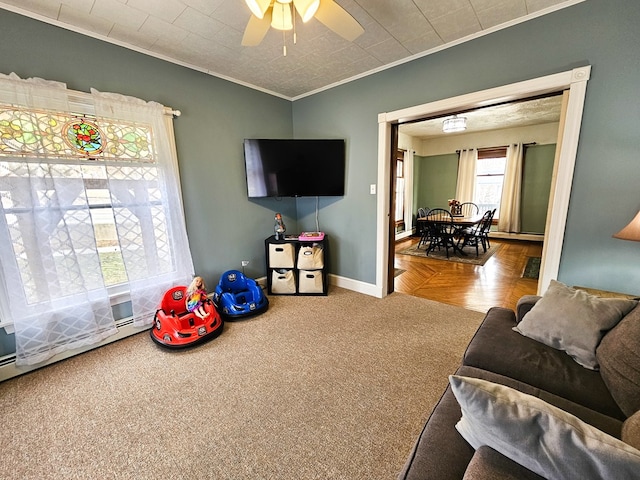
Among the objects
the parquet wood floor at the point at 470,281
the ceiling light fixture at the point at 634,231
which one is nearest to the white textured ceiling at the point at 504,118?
the parquet wood floor at the point at 470,281

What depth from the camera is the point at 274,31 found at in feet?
6.84

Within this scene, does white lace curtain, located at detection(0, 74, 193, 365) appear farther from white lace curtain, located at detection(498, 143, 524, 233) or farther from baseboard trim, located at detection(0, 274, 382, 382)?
white lace curtain, located at detection(498, 143, 524, 233)

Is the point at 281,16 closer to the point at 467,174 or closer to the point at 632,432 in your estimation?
the point at 632,432

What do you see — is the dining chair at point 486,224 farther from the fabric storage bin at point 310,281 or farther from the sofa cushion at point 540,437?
the sofa cushion at point 540,437

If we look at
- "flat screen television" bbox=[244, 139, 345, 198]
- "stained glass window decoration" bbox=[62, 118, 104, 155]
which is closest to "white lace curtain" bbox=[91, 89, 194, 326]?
"stained glass window decoration" bbox=[62, 118, 104, 155]

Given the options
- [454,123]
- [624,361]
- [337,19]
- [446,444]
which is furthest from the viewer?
[454,123]

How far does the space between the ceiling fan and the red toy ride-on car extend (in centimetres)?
215

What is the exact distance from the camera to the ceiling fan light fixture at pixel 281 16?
1.47 m

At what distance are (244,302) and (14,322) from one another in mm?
1665

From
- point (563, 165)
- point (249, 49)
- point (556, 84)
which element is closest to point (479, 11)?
point (556, 84)

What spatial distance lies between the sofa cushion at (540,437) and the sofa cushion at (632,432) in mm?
196

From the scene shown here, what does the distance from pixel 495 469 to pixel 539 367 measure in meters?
0.85

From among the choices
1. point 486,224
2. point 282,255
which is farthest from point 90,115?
point 486,224

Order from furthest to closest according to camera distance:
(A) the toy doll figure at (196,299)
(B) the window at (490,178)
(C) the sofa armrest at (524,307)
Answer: (B) the window at (490,178) < (A) the toy doll figure at (196,299) < (C) the sofa armrest at (524,307)
